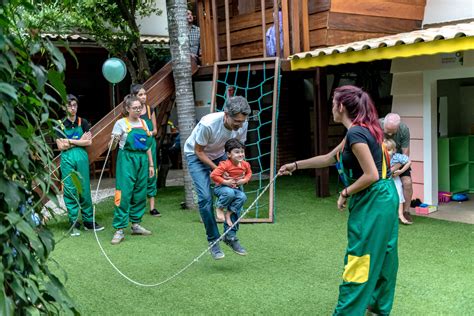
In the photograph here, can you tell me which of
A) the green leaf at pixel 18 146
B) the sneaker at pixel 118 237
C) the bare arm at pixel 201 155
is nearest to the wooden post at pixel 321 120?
the sneaker at pixel 118 237

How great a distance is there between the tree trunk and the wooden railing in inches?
33.3

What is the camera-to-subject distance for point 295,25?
25.6 ft

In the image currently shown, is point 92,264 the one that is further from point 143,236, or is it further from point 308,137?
point 308,137

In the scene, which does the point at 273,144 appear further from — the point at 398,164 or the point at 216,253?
the point at 216,253

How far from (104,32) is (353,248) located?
22.3 ft

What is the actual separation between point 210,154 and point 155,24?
7699 mm

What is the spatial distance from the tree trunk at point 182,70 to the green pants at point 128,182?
1603mm

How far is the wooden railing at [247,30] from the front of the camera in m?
7.80

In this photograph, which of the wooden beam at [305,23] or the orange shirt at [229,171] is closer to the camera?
the orange shirt at [229,171]

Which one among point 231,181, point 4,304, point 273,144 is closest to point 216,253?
point 231,181

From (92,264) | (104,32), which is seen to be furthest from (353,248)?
(104,32)

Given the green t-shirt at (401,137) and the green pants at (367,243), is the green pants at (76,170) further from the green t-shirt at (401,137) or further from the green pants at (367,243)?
the green pants at (367,243)

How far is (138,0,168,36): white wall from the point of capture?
1196 centimetres

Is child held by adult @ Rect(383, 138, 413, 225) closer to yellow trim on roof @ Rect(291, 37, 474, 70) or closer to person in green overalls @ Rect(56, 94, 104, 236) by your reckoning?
yellow trim on roof @ Rect(291, 37, 474, 70)
